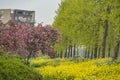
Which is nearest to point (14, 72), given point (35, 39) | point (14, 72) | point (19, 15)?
point (14, 72)

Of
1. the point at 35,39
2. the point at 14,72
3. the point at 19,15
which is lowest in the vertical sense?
the point at 14,72

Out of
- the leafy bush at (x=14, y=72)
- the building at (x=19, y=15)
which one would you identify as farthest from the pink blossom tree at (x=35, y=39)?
the building at (x=19, y=15)

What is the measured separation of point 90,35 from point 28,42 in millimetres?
15636

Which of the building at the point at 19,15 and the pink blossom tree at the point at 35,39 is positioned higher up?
the building at the point at 19,15

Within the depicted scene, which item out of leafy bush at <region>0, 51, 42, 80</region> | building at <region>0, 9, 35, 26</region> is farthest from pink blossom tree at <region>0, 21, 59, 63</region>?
building at <region>0, 9, 35, 26</region>

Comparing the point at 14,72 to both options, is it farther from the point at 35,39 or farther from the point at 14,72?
the point at 35,39

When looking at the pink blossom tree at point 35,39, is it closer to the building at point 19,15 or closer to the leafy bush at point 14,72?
the leafy bush at point 14,72

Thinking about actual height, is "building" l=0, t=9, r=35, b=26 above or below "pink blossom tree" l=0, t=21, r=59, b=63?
above

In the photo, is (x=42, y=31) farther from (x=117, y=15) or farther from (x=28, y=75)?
(x=28, y=75)

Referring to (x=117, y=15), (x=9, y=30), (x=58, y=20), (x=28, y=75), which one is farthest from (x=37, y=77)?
→ (x=58, y=20)

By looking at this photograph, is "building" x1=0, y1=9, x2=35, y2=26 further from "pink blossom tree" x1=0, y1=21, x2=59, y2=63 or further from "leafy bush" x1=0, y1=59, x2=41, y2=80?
"leafy bush" x1=0, y1=59, x2=41, y2=80

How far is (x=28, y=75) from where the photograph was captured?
12.2 metres

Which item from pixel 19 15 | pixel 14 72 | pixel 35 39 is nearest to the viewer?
pixel 14 72

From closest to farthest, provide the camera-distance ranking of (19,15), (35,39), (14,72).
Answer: (14,72) < (35,39) < (19,15)
